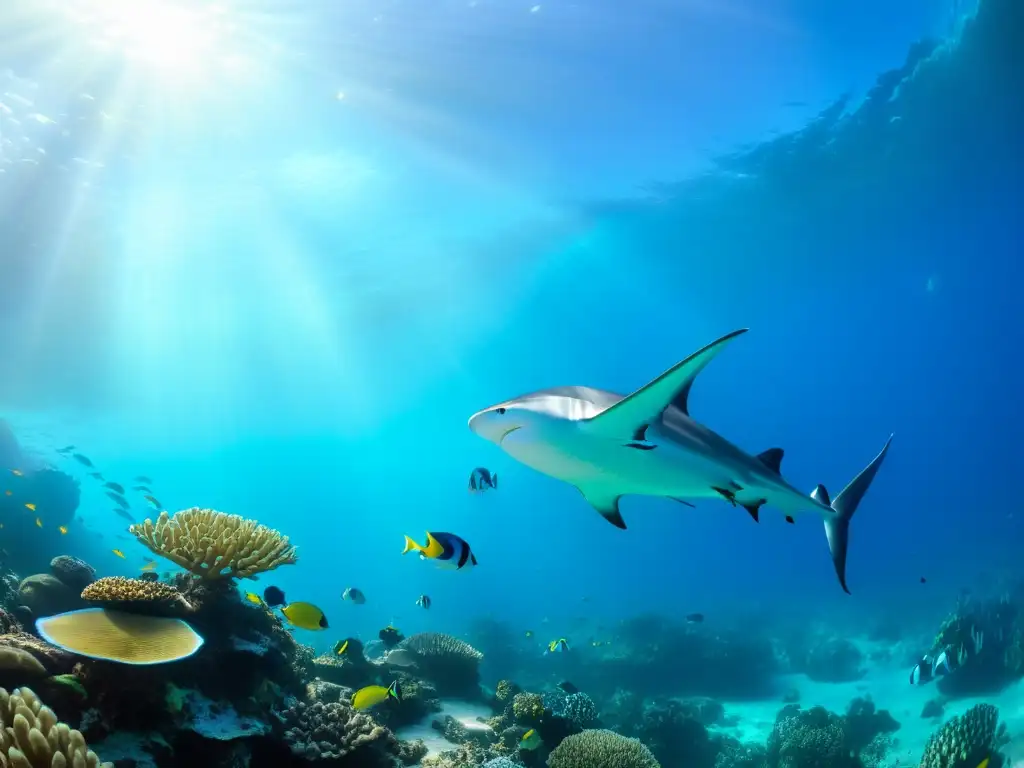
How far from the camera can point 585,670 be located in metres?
22.9

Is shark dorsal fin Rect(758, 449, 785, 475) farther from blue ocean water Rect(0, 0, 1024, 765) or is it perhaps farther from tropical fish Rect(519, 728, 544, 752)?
blue ocean water Rect(0, 0, 1024, 765)

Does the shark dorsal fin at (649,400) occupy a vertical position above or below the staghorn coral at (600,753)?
above

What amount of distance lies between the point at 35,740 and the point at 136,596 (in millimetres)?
2290

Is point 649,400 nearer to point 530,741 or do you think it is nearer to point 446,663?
point 530,741

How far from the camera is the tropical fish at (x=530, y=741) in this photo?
7984 millimetres

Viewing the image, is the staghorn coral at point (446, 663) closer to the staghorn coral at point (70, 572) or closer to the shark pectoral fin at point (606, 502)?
the staghorn coral at point (70, 572)

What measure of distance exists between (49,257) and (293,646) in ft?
102

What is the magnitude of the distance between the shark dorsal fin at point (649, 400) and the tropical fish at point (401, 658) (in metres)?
9.51

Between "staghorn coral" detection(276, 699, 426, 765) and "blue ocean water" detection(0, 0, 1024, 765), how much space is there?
6315mm

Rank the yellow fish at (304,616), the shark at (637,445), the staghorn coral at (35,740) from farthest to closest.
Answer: the yellow fish at (304,616), the shark at (637,445), the staghorn coral at (35,740)

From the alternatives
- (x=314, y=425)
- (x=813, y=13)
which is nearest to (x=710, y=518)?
(x=314, y=425)

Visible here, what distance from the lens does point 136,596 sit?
4.85m

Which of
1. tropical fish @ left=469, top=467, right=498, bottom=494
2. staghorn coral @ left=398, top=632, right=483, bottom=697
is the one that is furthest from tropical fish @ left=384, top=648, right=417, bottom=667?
tropical fish @ left=469, top=467, right=498, bottom=494

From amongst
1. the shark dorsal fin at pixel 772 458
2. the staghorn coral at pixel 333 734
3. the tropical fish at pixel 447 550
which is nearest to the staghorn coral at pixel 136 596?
the staghorn coral at pixel 333 734
